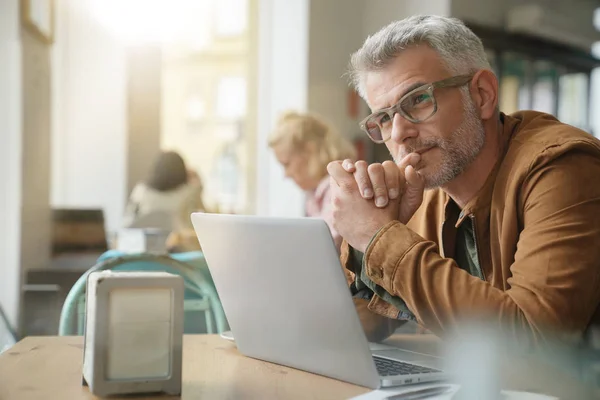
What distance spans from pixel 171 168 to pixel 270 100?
64cm

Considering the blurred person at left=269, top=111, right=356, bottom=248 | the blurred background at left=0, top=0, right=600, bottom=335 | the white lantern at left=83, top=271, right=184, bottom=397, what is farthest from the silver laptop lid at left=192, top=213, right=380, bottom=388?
the blurred person at left=269, top=111, right=356, bottom=248

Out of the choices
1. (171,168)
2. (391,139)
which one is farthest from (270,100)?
(391,139)

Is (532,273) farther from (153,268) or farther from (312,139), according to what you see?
(312,139)

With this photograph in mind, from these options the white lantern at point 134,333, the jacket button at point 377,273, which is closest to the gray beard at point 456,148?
the jacket button at point 377,273

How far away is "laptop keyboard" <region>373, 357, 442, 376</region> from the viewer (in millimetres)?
880

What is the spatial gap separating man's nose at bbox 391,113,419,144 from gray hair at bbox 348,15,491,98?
0.29ft

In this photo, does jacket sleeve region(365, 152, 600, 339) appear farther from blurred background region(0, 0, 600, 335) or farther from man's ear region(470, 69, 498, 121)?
blurred background region(0, 0, 600, 335)

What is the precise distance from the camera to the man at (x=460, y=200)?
0.93 metres

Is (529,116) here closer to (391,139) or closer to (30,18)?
(391,139)

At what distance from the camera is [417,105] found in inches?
46.2

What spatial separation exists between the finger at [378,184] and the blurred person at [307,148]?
77.5 inches

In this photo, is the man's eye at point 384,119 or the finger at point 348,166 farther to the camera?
the man's eye at point 384,119

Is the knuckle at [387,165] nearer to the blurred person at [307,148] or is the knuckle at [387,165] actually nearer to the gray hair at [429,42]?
the gray hair at [429,42]

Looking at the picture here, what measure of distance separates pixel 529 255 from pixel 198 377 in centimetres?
44
